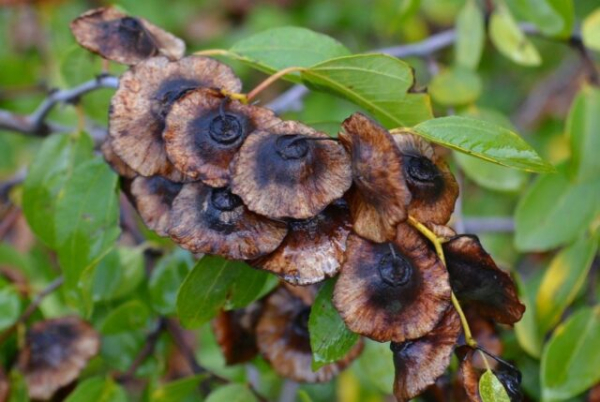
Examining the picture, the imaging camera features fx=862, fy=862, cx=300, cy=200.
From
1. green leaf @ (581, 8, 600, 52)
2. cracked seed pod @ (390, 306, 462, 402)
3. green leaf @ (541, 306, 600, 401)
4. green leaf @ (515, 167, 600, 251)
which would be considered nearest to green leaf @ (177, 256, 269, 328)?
cracked seed pod @ (390, 306, 462, 402)

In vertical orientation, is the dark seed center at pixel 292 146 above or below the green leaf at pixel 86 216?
above

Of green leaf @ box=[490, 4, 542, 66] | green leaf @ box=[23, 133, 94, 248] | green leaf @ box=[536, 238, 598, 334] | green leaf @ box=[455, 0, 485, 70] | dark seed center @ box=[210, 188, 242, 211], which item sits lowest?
green leaf @ box=[536, 238, 598, 334]

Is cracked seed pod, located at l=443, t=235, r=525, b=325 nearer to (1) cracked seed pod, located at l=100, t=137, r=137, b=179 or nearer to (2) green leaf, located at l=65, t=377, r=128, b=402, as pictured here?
(1) cracked seed pod, located at l=100, t=137, r=137, b=179

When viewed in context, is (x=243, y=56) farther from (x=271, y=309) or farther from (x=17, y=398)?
(x=17, y=398)

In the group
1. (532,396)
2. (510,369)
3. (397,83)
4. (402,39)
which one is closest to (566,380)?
(532,396)

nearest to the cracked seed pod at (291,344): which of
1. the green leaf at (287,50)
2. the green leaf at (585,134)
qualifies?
the green leaf at (287,50)

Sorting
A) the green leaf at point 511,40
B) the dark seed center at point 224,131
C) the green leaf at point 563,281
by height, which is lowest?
the green leaf at point 563,281

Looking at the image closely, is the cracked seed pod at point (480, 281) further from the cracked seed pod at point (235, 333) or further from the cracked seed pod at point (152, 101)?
the cracked seed pod at point (235, 333)

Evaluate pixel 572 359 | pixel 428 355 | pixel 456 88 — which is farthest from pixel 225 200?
pixel 456 88
